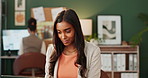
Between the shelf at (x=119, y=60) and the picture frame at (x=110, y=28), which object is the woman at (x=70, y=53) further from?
the picture frame at (x=110, y=28)

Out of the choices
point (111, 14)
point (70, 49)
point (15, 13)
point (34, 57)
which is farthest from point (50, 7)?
point (70, 49)

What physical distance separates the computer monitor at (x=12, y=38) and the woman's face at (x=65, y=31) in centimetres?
418

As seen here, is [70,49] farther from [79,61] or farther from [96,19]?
[96,19]

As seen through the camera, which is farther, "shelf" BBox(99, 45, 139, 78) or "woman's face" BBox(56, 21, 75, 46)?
"shelf" BBox(99, 45, 139, 78)

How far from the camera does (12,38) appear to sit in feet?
19.2

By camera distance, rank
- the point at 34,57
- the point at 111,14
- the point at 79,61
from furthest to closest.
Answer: the point at 111,14 → the point at 34,57 → the point at 79,61

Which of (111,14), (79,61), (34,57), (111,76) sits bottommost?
(111,76)

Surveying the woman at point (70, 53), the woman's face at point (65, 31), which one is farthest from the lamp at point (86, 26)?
the woman's face at point (65, 31)

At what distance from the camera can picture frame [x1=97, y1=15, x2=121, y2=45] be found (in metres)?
5.71

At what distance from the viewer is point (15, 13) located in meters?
6.00

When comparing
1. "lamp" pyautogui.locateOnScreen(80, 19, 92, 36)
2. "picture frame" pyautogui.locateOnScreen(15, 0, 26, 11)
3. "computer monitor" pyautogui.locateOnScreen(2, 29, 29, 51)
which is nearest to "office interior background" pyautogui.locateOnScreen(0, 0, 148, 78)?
"lamp" pyautogui.locateOnScreen(80, 19, 92, 36)

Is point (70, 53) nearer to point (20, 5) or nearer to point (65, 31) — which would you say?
point (65, 31)

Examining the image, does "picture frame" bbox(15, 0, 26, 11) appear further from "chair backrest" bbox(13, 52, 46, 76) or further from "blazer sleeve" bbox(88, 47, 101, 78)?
"blazer sleeve" bbox(88, 47, 101, 78)

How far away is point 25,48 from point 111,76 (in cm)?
159
